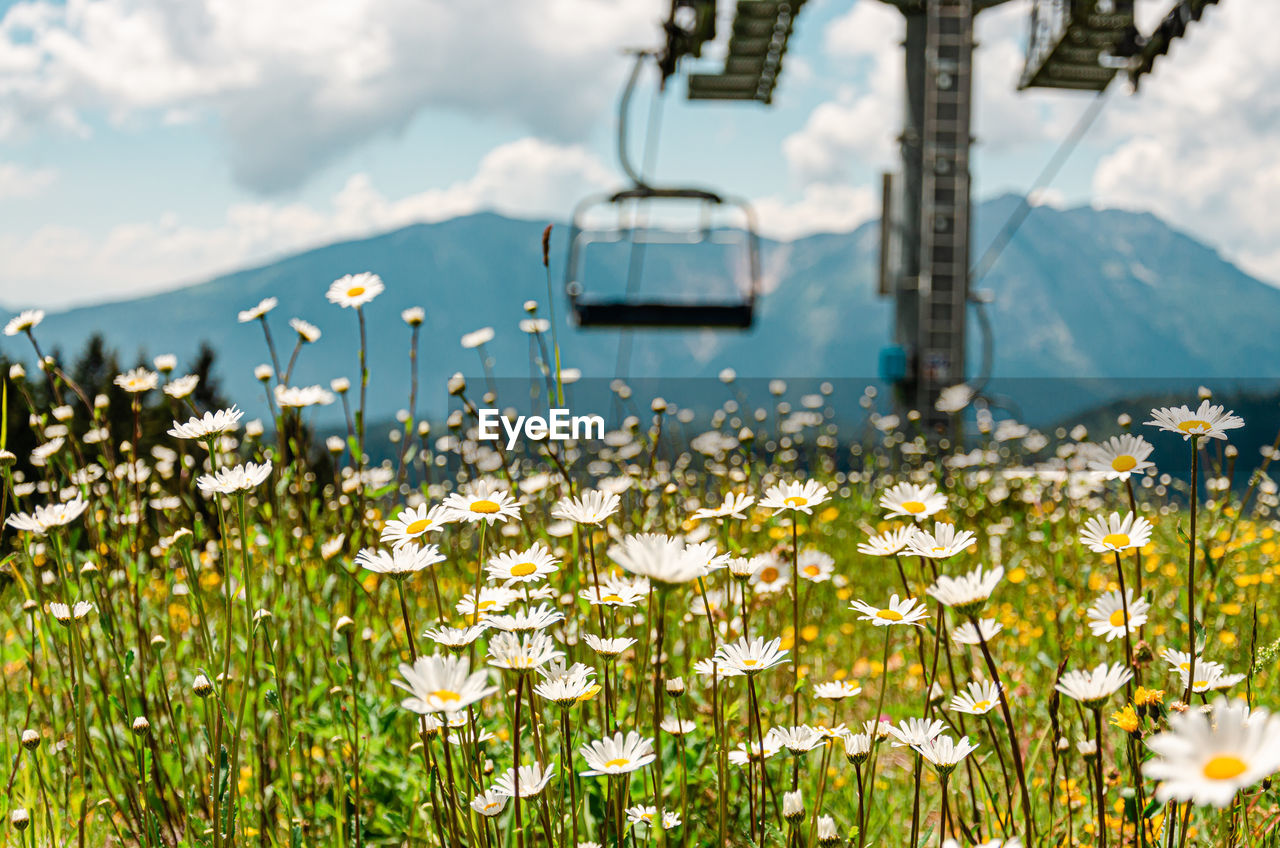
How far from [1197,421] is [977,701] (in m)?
0.44

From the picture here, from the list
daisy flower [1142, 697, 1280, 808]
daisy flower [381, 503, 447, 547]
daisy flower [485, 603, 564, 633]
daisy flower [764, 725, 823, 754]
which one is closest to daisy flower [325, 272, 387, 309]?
daisy flower [381, 503, 447, 547]

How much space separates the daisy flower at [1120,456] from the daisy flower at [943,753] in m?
0.37

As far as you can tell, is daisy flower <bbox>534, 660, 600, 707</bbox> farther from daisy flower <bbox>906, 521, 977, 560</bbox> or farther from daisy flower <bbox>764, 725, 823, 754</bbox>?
daisy flower <bbox>906, 521, 977, 560</bbox>

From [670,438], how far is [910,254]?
19.0 ft

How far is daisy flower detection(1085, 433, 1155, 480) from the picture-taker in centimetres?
106

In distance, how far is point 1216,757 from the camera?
1.74 feet

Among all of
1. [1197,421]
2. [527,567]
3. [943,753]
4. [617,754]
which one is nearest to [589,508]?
[527,567]

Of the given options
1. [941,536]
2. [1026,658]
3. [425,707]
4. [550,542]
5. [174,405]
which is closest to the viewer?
[425,707]

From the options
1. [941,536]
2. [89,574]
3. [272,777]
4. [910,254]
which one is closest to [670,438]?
[272,777]

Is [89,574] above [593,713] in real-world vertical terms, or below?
above

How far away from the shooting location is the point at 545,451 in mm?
1584

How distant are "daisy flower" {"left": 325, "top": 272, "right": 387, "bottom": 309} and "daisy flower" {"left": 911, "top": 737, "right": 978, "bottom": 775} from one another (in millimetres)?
1190

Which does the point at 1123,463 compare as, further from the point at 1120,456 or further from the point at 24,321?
the point at 24,321

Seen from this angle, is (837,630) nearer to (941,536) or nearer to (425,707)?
(941,536)
